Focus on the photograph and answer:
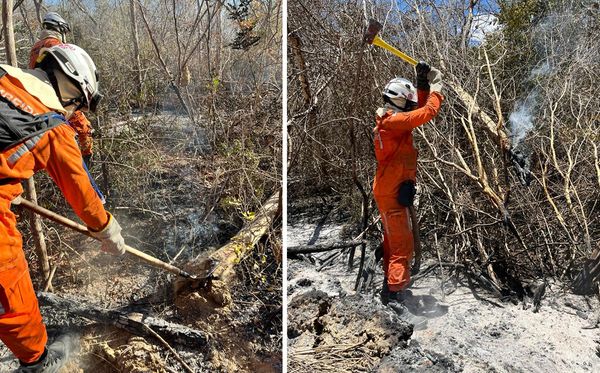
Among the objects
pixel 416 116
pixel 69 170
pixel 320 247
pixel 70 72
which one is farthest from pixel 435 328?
pixel 70 72

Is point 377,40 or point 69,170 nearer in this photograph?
point 69,170

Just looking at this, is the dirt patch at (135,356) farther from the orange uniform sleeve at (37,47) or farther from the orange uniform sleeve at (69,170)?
the orange uniform sleeve at (37,47)

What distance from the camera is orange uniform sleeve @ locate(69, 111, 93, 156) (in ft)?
3.82

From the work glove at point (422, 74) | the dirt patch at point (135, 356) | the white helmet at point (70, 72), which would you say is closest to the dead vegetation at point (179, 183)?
the dirt patch at point (135, 356)

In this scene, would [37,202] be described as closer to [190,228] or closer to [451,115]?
[190,228]

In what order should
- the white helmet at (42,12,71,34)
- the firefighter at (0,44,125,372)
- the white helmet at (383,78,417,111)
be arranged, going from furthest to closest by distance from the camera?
the white helmet at (383,78,417,111) → the white helmet at (42,12,71,34) → the firefighter at (0,44,125,372)

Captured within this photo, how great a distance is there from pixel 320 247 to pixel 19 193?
0.84 m

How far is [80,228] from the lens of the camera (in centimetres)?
118

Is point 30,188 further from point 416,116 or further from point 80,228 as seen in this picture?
point 416,116

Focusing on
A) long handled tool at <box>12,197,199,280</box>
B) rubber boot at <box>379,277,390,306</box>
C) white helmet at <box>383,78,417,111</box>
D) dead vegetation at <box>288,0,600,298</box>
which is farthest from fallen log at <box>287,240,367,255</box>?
white helmet at <box>383,78,417,111</box>

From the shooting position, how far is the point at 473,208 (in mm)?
1458

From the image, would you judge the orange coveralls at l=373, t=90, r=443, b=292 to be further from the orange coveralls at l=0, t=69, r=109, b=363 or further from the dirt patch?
the orange coveralls at l=0, t=69, r=109, b=363

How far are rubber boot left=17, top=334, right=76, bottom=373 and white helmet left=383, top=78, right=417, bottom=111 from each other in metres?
1.10

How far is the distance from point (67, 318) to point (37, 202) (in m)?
0.30
